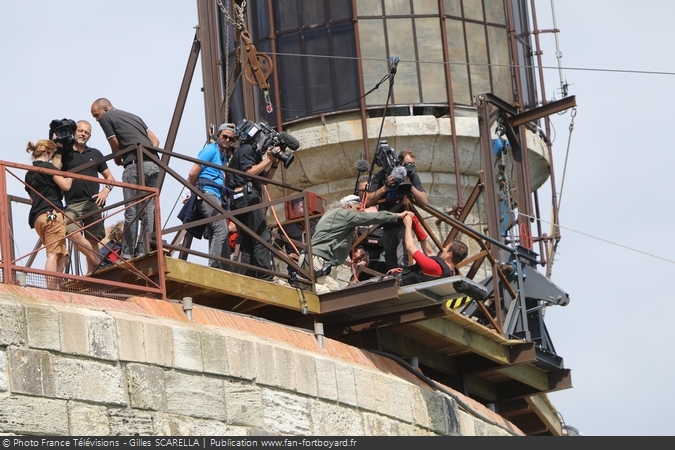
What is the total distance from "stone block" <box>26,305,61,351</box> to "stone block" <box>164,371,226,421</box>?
3.58 ft

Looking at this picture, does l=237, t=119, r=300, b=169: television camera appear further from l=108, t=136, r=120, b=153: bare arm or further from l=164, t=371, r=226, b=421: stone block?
l=164, t=371, r=226, b=421: stone block

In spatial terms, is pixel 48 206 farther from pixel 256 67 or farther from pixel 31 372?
pixel 256 67

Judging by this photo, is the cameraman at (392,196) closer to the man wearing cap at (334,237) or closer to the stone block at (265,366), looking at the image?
the man wearing cap at (334,237)

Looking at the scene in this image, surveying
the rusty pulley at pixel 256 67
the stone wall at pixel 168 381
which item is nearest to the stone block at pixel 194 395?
the stone wall at pixel 168 381

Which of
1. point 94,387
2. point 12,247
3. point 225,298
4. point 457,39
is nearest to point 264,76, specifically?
point 457,39

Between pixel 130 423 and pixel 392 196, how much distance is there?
5388 millimetres

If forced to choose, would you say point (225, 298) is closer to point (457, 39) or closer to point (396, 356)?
point (396, 356)

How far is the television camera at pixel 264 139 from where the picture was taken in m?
16.1

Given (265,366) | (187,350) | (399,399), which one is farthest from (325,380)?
(187,350)

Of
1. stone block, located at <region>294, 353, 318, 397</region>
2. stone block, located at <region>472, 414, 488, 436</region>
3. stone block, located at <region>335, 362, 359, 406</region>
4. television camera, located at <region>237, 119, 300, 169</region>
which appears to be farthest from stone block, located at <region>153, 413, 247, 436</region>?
stone block, located at <region>472, 414, 488, 436</region>

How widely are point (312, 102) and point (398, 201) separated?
622 centimetres

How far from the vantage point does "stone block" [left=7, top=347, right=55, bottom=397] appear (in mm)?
11297

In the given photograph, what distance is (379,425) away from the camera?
1449 centimetres

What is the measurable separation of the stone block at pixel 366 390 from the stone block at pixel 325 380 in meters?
0.34
